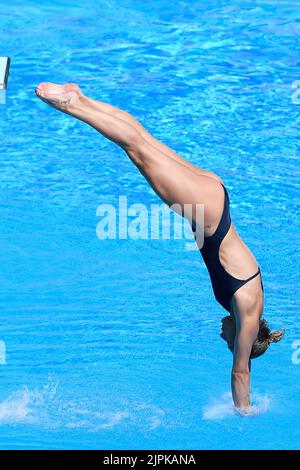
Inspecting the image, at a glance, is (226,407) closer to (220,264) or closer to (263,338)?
(263,338)

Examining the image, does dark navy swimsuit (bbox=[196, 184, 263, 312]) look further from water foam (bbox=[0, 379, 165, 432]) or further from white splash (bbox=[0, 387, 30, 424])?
white splash (bbox=[0, 387, 30, 424])

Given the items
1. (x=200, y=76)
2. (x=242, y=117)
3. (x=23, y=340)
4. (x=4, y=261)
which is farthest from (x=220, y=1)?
(x=23, y=340)

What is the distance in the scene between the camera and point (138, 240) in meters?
8.10

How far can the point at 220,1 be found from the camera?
1181 cm

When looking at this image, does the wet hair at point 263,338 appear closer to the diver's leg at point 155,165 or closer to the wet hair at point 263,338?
the wet hair at point 263,338

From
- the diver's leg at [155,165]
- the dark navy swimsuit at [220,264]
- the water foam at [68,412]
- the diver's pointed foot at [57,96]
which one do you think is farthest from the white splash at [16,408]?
the diver's pointed foot at [57,96]

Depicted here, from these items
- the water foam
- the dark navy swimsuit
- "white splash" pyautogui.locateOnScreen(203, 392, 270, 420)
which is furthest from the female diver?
the water foam

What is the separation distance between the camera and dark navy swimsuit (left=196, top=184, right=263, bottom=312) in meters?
6.07

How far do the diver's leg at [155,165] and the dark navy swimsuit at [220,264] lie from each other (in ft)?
0.16

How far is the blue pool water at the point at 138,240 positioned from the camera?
665 cm

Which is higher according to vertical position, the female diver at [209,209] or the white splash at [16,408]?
the female diver at [209,209]

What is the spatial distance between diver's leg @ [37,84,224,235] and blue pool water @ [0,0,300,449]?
53.9 inches
